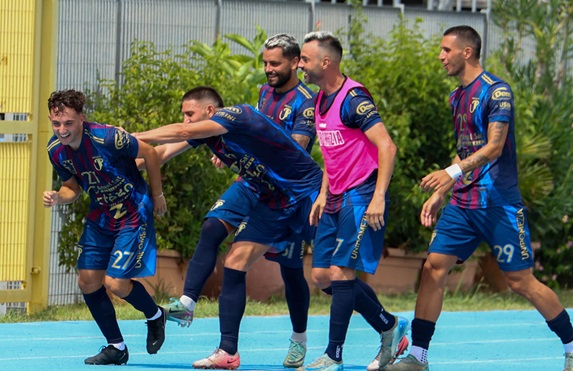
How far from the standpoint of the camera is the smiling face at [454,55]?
8633 mm

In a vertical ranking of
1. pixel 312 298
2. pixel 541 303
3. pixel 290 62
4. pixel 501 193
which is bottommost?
pixel 312 298

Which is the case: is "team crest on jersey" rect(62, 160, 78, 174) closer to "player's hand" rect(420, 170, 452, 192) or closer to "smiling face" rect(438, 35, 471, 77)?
"player's hand" rect(420, 170, 452, 192)

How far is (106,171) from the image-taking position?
8438mm

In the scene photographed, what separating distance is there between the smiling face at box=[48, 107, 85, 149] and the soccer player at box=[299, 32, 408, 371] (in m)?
1.48

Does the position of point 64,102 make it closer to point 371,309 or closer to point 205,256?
point 205,256

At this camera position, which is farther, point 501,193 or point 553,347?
point 553,347

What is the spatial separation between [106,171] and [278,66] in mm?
1539

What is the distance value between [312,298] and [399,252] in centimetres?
122

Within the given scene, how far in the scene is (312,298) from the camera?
1391 centimetres

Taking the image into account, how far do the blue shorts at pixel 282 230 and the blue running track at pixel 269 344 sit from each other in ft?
2.59

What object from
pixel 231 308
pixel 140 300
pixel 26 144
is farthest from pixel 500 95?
pixel 26 144

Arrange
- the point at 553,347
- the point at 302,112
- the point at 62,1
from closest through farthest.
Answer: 1. the point at 302,112
2. the point at 553,347
3. the point at 62,1

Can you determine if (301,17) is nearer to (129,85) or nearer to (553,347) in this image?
(129,85)

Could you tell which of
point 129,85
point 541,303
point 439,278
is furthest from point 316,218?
point 129,85
